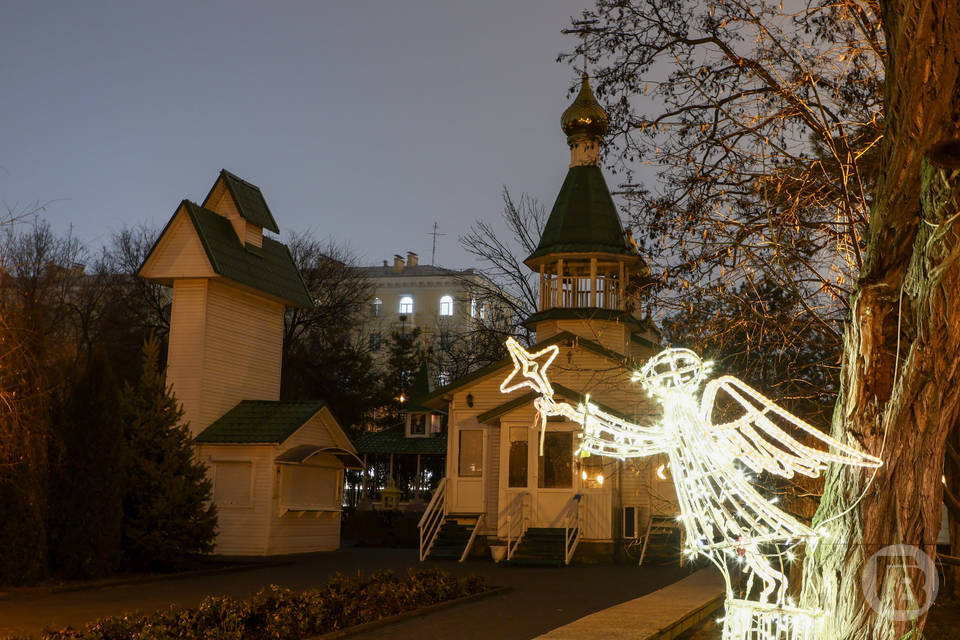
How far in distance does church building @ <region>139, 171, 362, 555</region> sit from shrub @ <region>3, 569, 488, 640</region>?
12.7 metres

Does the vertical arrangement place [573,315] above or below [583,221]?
below

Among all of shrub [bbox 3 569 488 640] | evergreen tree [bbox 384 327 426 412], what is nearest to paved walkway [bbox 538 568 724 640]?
shrub [bbox 3 569 488 640]

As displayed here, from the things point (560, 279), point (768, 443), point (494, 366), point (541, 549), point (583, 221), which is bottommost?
point (541, 549)

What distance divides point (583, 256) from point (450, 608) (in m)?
16.1

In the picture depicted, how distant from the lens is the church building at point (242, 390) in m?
26.6

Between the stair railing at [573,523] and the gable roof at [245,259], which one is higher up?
the gable roof at [245,259]

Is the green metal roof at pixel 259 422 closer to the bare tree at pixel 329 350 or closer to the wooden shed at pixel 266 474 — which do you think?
the wooden shed at pixel 266 474

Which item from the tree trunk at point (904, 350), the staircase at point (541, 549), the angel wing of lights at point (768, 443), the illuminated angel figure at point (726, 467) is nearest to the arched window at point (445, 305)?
the staircase at point (541, 549)

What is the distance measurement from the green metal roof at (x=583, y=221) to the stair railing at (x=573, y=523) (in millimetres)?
7985

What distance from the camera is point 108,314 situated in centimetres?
4191

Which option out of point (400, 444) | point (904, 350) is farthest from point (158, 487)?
point (400, 444)

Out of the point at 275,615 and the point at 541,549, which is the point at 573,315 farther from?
the point at 275,615

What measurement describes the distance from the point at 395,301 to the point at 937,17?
76.5m

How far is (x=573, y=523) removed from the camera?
79.8 feet
